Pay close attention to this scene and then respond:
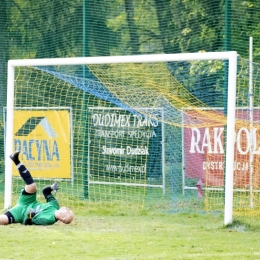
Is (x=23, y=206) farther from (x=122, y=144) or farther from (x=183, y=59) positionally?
(x=122, y=144)

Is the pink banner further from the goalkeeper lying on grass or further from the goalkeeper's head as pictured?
the goalkeeper lying on grass

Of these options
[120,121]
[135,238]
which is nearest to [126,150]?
[120,121]

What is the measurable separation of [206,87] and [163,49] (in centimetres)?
171

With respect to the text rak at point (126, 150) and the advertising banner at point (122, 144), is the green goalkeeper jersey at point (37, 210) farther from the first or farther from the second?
the text rak at point (126, 150)

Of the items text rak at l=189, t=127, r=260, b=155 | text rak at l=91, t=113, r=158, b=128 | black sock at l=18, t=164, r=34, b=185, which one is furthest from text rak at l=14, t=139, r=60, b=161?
black sock at l=18, t=164, r=34, b=185

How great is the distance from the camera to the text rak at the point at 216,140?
12.3 meters

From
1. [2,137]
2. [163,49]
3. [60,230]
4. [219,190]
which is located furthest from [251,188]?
[2,137]

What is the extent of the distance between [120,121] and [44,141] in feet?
4.64

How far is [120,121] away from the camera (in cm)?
1400

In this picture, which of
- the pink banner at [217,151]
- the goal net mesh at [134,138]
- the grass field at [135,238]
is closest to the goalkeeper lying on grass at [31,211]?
the grass field at [135,238]

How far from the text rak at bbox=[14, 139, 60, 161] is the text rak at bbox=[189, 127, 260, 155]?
2.39 m

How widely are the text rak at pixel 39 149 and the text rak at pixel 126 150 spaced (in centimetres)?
93

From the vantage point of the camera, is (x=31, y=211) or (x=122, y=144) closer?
(x=31, y=211)

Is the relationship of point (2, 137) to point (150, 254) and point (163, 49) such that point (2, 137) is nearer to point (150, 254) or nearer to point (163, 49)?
point (163, 49)
